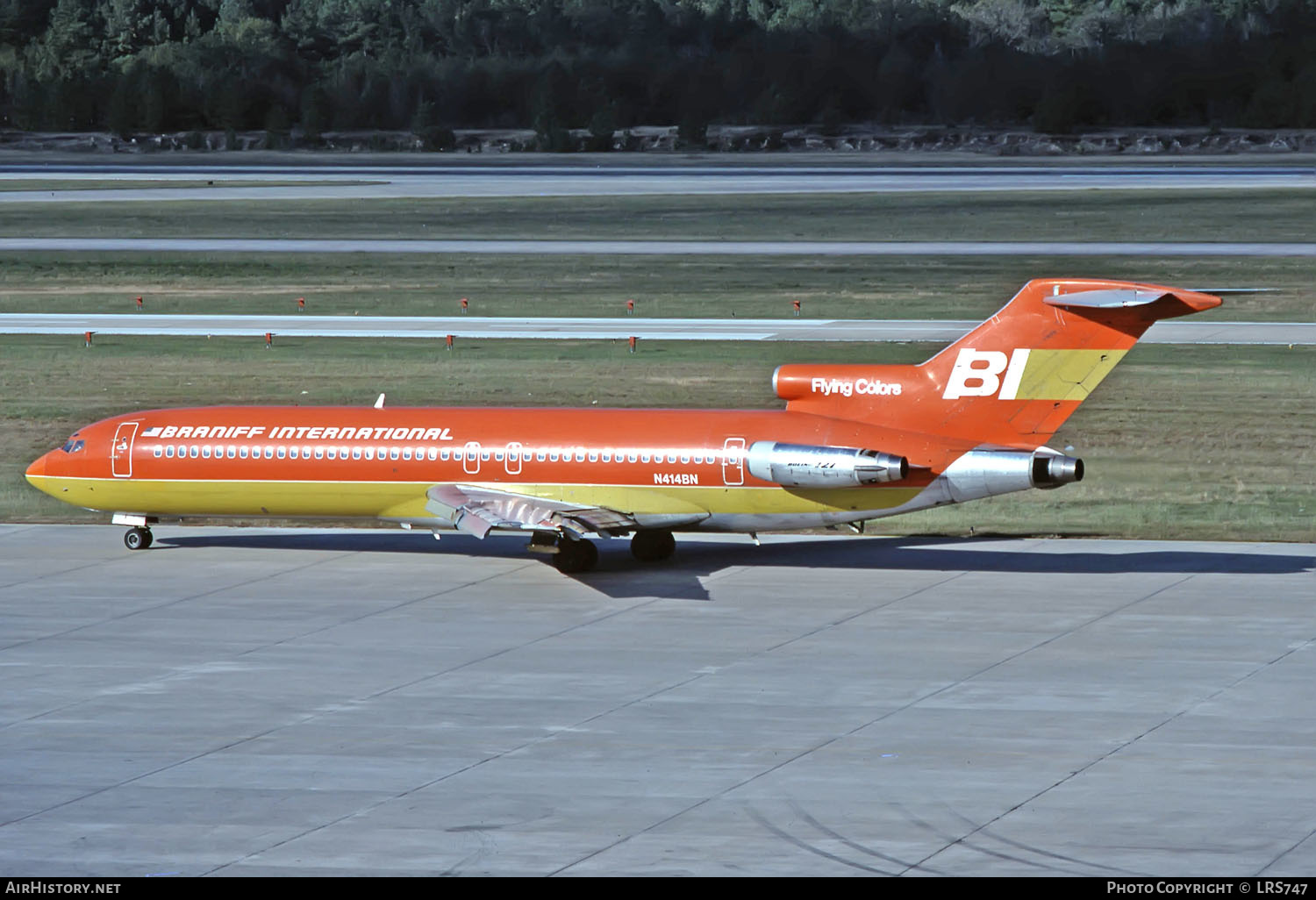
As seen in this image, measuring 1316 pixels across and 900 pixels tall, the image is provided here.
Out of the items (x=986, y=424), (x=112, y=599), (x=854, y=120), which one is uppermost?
(x=854, y=120)

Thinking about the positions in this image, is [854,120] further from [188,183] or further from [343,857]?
[343,857]

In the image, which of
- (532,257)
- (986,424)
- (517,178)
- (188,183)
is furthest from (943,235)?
(986,424)

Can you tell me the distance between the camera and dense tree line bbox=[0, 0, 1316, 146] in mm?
142875

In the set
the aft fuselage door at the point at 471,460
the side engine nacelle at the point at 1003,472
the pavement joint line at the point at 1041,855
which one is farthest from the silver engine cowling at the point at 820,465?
the pavement joint line at the point at 1041,855

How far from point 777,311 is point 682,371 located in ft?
45.9

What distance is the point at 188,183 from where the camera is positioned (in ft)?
403

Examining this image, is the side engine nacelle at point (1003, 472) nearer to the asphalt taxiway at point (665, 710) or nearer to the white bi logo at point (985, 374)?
the white bi logo at point (985, 374)

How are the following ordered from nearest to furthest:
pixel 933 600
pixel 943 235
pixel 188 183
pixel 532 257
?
pixel 933 600 < pixel 532 257 < pixel 943 235 < pixel 188 183

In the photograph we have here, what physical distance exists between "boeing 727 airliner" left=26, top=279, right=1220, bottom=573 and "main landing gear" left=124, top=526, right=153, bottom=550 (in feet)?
0.11

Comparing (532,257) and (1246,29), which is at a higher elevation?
(1246,29)

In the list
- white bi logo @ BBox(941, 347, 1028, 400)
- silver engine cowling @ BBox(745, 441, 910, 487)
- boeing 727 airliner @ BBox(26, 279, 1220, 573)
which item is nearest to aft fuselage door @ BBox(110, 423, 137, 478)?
boeing 727 airliner @ BBox(26, 279, 1220, 573)

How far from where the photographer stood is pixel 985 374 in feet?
106

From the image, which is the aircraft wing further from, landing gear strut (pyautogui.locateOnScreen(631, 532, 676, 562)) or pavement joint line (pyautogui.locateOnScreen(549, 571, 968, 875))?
pavement joint line (pyautogui.locateOnScreen(549, 571, 968, 875))

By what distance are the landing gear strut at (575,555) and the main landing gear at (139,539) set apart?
28.5 feet
